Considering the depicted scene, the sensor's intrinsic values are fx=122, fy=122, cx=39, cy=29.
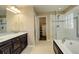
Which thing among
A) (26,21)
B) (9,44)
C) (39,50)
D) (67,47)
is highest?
(26,21)

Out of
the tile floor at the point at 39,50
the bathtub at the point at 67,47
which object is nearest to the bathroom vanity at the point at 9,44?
the tile floor at the point at 39,50

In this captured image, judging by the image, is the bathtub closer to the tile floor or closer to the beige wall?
the tile floor

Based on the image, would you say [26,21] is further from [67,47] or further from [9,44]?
[67,47]

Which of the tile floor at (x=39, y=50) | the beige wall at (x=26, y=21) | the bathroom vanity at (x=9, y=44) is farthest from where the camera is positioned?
the beige wall at (x=26, y=21)

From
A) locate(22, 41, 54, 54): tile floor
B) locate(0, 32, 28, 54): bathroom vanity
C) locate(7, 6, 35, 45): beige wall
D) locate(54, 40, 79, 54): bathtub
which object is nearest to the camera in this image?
locate(54, 40, 79, 54): bathtub

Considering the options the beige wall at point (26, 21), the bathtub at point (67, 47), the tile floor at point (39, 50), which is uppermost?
the beige wall at point (26, 21)

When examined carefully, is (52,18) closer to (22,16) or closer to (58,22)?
(58,22)

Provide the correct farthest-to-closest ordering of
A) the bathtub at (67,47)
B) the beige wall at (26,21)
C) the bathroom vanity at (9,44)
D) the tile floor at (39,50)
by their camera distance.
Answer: the beige wall at (26,21), the tile floor at (39,50), the bathroom vanity at (9,44), the bathtub at (67,47)

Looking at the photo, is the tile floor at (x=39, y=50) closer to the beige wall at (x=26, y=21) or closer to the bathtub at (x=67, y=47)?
the bathtub at (x=67, y=47)

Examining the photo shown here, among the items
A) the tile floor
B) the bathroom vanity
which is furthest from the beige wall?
the bathroom vanity

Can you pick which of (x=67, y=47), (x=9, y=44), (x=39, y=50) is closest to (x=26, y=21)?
(x=39, y=50)
